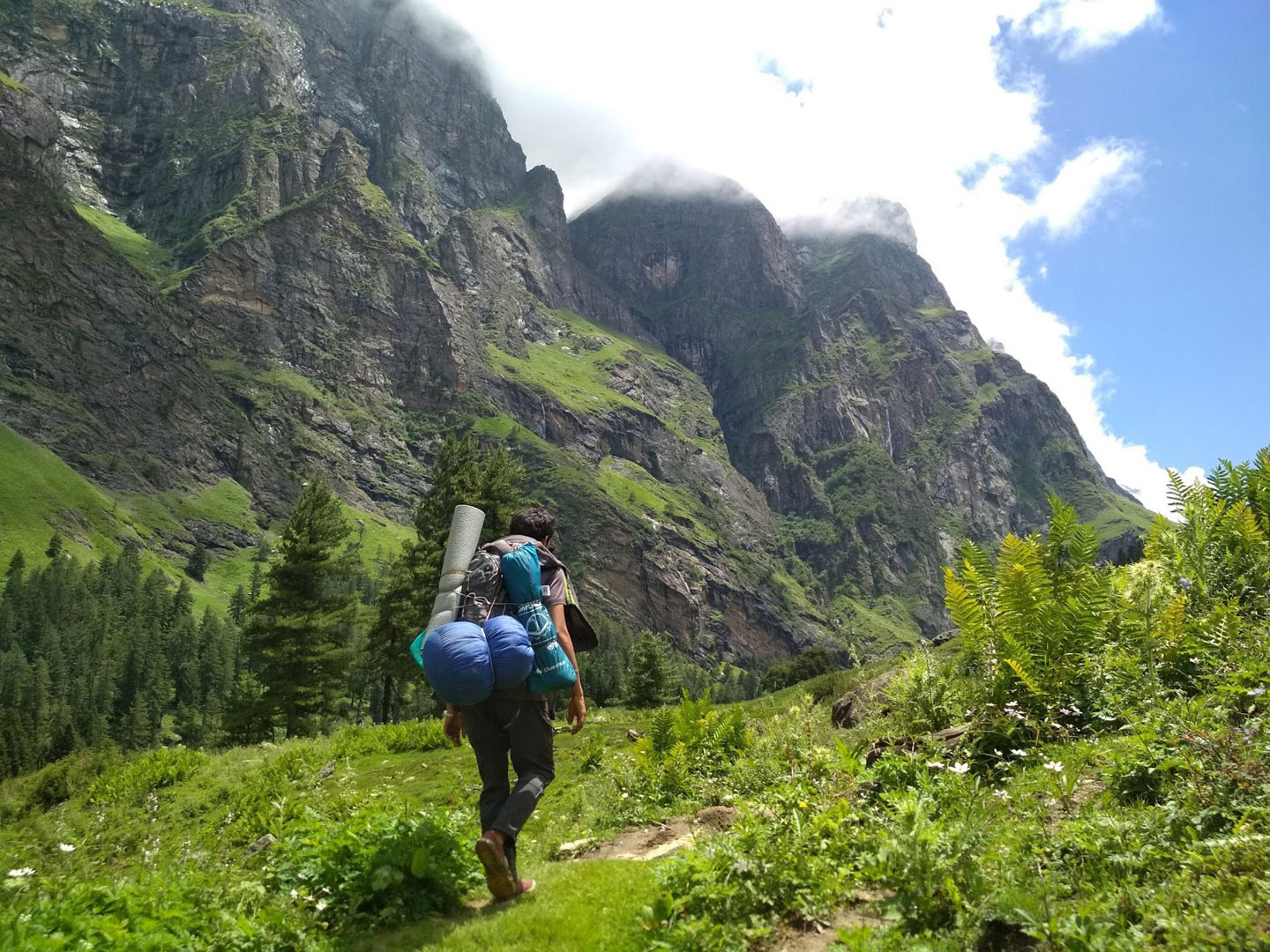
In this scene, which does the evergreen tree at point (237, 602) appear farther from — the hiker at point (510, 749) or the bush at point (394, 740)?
the hiker at point (510, 749)

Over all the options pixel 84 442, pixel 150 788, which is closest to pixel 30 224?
pixel 84 442

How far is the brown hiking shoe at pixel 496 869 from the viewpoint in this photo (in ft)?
17.0

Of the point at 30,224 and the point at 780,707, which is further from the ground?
the point at 30,224

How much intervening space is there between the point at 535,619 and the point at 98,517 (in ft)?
611

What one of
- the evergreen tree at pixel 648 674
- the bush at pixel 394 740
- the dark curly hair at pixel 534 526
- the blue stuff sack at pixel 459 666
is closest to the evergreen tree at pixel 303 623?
the bush at pixel 394 740

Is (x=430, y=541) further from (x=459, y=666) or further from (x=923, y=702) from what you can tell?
(x=459, y=666)

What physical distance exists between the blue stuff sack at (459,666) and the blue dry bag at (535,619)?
16.7 inches

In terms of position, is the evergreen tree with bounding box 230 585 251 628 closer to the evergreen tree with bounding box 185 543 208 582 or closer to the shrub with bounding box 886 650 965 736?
the evergreen tree with bounding box 185 543 208 582

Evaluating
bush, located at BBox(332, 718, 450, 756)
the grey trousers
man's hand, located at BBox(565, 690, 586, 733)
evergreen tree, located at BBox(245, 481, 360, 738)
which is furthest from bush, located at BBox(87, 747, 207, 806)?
Answer: evergreen tree, located at BBox(245, 481, 360, 738)

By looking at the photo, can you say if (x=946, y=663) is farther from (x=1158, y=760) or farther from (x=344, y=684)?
(x=344, y=684)

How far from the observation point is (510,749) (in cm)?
592

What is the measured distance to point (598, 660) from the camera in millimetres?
121938

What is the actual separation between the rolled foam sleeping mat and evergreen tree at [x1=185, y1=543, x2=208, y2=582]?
18092cm

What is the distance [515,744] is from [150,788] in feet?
38.8
